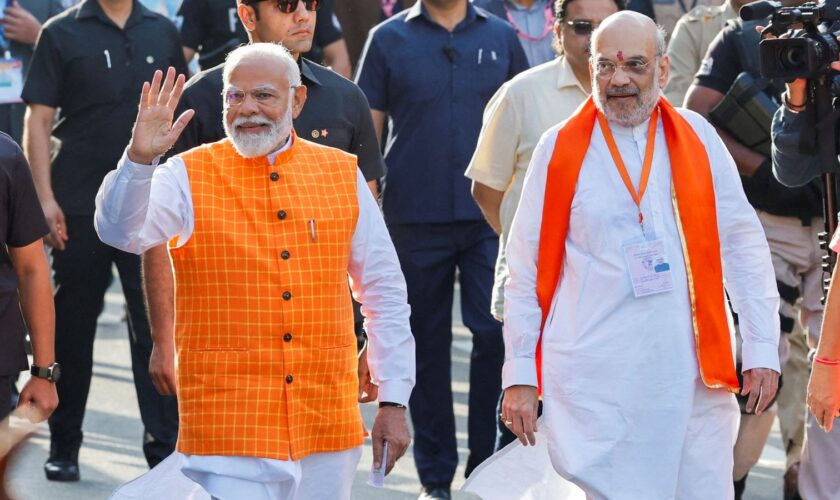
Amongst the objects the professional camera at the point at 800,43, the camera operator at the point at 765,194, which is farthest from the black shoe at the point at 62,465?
the professional camera at the point at 800,43

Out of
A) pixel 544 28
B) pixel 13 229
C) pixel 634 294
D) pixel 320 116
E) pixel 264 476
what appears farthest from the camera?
pixel 544 28

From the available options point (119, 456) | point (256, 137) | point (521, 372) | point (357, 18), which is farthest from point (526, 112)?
point (357, 18)

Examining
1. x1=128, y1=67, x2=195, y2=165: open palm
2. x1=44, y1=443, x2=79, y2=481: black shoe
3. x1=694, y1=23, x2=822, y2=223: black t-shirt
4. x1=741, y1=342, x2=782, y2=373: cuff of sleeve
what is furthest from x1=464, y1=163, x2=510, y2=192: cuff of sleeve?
x1=128, y1=67, x2=195, y2=165: open palm

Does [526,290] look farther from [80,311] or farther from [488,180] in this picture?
[80,311]

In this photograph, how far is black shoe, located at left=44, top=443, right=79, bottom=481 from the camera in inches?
350

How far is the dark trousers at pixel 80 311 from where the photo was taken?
884 centimetres

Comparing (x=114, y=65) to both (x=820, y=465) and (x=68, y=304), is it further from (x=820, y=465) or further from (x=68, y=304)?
(x=820, y=465)

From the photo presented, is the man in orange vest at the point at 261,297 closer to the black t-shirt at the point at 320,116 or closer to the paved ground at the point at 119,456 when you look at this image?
the black t-shirt at the point at 320,116

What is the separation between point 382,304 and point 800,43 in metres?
1.69

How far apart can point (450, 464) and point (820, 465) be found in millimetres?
1769

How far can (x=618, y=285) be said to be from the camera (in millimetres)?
6301

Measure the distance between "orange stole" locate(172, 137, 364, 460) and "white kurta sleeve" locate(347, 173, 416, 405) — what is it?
16cm

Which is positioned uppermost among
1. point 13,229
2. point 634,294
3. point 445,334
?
point 13,229

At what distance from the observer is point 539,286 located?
6.44 m
